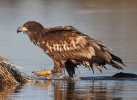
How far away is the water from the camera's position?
1398cm

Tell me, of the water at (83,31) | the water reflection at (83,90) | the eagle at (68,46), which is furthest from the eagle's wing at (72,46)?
the water at (83,31)

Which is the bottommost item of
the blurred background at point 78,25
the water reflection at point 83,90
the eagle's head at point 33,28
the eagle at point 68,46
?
A: the water reflection at point 83,90

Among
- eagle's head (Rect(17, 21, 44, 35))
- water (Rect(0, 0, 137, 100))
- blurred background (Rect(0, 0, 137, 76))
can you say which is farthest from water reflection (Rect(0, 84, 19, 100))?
blurred background (Rect(0, 0, 137, 76))

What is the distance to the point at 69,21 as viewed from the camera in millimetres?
31609

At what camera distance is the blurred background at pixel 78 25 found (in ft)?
62.1

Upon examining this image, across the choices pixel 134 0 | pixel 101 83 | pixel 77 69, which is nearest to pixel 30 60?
pixel 77 69

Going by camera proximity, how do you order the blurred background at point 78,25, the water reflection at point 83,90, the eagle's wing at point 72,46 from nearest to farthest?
the water reflection at point 83,90 → the eagle's wing at point 72,46 → the blurred background at point 78,25

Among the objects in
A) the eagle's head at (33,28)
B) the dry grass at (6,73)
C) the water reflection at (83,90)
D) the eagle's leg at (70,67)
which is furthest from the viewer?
the eagle's leg at (70,67)

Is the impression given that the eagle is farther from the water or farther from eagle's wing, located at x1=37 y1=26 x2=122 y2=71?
the water

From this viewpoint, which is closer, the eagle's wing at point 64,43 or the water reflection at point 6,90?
the water reflection at point 6,90

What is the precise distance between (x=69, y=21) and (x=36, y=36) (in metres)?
15.5

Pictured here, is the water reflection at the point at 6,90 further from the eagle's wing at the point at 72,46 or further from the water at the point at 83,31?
the eagle's wing at the point at 72,46

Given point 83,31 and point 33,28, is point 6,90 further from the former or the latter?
point 83,31

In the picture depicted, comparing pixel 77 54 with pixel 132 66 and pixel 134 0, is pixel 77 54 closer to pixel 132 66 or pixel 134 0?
pixel 132 66
